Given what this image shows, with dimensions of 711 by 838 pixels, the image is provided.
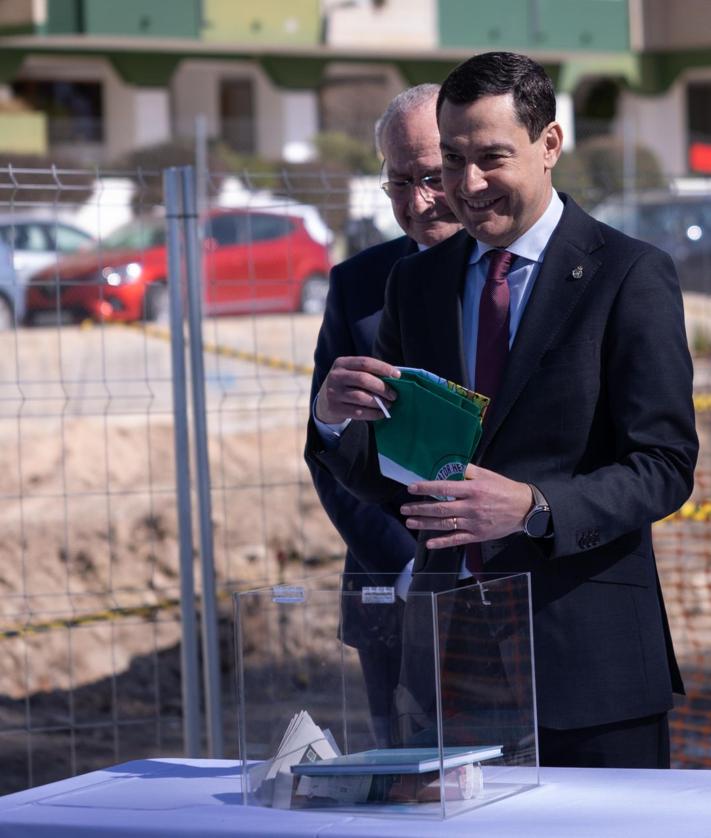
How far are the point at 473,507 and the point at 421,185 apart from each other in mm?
1023

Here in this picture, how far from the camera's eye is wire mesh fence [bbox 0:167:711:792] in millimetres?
5516

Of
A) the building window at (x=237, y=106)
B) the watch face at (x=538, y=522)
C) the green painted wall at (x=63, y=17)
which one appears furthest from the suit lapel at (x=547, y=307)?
the building window at (x=237, y=106)

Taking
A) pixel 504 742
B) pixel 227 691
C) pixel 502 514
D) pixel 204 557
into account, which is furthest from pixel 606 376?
pixel 227 691

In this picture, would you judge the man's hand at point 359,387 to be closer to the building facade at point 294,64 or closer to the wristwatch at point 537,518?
the wristwatch at point 537,518

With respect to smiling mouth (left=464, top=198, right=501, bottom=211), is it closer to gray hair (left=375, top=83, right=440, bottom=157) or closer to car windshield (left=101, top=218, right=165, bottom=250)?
gray hair (left=375, top=83, right=440, bottom=157)

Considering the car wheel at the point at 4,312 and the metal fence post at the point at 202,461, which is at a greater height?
the car wheel at the point at 4,312

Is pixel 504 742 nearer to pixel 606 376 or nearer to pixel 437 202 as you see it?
pixel 606 376

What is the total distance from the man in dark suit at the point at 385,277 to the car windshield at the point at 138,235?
12.3m

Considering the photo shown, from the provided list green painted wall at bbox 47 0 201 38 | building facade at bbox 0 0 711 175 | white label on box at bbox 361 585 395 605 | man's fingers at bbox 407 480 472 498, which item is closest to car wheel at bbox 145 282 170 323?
building facade at bbox 0 0 711 175

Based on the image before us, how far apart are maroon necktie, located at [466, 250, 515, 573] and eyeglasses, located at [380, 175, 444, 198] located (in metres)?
0.51

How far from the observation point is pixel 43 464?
10.3 metres

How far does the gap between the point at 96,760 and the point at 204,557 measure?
2.15 m

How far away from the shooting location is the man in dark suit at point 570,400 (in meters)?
2.45

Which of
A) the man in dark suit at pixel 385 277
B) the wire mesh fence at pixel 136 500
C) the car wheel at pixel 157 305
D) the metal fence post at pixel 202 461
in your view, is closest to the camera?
the man in dark suit at pixel 385 277
